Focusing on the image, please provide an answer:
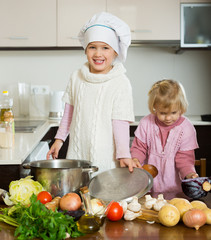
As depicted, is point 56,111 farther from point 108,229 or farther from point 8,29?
point 108,229

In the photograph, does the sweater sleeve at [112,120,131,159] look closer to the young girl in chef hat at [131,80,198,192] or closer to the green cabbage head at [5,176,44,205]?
the young girl in chef hat at [131,80,198,192]

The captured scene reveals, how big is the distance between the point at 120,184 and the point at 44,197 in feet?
0.90

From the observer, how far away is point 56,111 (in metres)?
3.27

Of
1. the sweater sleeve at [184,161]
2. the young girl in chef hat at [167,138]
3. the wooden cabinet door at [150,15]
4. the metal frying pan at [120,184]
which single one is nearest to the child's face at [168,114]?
the young girl in chef hat at [167,138]

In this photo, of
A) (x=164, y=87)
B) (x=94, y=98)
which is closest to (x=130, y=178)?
(x=94, y=98)

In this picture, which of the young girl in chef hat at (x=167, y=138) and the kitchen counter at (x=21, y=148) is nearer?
the kitchen counter at (x=21, y=148)

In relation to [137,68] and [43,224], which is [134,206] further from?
[137,68]

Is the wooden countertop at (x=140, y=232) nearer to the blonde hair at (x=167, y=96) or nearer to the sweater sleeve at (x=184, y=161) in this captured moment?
the sweater sleeve at (x=184, y=161)

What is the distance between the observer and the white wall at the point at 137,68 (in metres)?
3.50

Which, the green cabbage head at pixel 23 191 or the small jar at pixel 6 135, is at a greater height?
the small jar at pixel 6 135

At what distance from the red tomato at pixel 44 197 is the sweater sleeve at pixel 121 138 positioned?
51cm

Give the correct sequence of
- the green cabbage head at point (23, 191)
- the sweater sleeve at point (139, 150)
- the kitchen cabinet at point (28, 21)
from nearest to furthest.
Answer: the green cabbage head at point (23, 191), the sweater sleeve at point (139, 150), the kitchen cabinet at point (28, 21)

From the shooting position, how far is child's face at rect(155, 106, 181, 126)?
72.5 inches

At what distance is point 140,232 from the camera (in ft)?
3.21
